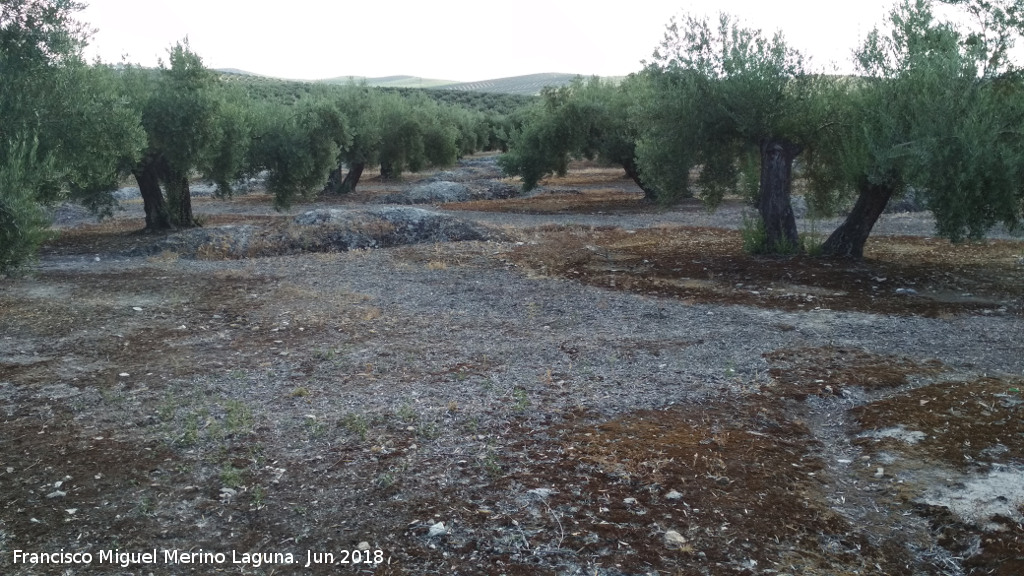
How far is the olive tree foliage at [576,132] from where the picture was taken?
31.6m

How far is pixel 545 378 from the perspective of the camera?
8.22 metres

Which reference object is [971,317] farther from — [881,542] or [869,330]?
[881,542]

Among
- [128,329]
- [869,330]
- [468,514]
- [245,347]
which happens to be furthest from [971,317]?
[128,329]

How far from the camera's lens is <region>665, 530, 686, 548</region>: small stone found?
470 cm

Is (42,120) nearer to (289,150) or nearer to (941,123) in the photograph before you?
(289,150)

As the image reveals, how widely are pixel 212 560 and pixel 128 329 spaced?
741cm

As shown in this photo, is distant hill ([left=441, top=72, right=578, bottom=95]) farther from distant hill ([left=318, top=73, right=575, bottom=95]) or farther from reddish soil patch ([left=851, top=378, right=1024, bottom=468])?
reddish soil patch ([left=851, top=378, right=1024, bottom=468])

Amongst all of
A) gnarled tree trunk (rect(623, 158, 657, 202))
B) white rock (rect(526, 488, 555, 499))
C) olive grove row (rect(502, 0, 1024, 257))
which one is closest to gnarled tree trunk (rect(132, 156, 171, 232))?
olive grove row (rect(502, 0, 1024, 257))

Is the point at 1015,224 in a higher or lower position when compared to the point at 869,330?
higher

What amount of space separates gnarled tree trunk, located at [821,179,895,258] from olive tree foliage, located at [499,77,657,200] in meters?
15.2

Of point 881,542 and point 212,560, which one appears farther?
point 881,542

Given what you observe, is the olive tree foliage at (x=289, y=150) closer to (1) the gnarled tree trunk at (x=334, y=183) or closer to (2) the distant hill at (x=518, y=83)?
(1) the gnarled tree trunk at (x=334, y=183)

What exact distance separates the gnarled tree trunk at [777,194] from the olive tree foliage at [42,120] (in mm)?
13891

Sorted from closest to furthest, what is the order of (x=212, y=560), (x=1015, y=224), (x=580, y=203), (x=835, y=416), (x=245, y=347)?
(x=212, y=560) < (x=835, y=416) < (x=245, y=347) < (x=1015, y=224) < (x=580, y=203)
